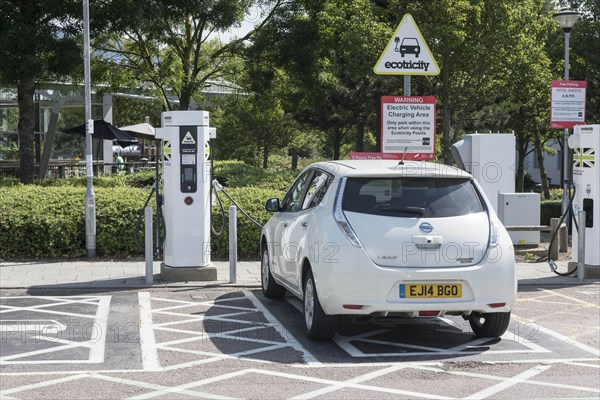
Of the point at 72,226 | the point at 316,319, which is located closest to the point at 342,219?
the point at 316,319

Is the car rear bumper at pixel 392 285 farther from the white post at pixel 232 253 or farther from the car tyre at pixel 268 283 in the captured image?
the white post at pixel 232 253

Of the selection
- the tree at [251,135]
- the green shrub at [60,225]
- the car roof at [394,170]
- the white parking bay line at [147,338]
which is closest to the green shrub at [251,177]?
the green shrub at [60,225]

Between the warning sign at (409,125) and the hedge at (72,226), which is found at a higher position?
the warning sign at (409,125)

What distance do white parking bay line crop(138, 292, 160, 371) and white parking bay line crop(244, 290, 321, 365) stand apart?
1.17 meters

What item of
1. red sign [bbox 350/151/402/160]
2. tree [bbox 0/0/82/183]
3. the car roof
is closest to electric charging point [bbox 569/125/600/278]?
red sign [bbox 350/151/402/160]

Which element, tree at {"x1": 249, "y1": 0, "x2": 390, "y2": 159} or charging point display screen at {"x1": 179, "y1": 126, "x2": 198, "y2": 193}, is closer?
charging point display screen at {"x1": 179, "y1": 126, "x2": 198, "y2": 193}

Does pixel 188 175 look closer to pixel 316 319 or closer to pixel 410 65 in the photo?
pixel 410 65

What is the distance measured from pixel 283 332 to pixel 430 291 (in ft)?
5.13

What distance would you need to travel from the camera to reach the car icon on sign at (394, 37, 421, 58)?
10.8 meters

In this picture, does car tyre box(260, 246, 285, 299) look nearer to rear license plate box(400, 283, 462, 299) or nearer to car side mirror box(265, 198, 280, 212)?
car side mirror box(265, 198, 280, 212)

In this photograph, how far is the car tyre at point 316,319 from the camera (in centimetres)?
743

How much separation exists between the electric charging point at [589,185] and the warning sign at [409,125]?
203cm

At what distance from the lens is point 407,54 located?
10.9 m

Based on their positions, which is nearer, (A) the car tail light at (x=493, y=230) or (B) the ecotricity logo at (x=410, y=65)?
(A) the car tail light at (x=493, y=230)
